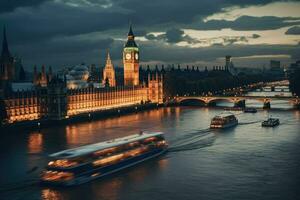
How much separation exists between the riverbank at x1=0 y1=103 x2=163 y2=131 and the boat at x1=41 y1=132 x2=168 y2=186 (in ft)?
88.1

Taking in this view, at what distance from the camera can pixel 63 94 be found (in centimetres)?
7962

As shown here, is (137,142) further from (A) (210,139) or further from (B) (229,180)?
(A) (210,139)

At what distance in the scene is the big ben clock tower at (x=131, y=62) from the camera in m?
116

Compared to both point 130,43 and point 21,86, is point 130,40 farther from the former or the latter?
point 21,86

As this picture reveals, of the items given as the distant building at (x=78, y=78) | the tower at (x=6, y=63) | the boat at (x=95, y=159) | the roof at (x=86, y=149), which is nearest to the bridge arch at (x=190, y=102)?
the distant building at (x=78, y=78)

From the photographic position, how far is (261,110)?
91938 mm

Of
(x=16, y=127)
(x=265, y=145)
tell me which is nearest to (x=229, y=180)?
(x=265, y=145)

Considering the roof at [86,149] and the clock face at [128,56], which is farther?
the clock face at [128,56]

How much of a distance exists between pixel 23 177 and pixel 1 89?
35108 millimetres

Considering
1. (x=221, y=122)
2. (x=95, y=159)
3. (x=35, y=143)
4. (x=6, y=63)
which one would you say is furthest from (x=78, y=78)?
(x=95, y=159)

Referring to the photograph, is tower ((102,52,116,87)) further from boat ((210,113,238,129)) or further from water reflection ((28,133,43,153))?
water reflection ((28,133,43,153))

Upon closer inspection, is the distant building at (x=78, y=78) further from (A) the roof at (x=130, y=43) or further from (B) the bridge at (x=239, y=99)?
(B) the bridge at (x=239, y=99)

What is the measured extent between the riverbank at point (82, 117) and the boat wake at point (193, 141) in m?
21.6

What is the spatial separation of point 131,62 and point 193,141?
210 feet
